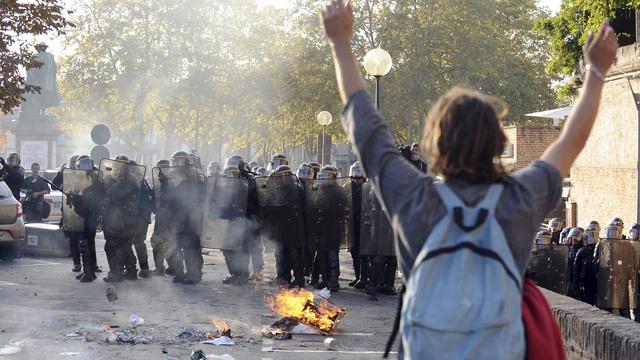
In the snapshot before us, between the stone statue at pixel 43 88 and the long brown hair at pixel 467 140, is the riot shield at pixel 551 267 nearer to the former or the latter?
the long brown hair at pixel 467 140

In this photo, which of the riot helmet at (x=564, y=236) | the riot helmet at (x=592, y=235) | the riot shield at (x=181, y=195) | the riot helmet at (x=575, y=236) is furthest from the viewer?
A: the riot shield at (x=181, y=195)

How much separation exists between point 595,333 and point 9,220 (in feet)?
44.6

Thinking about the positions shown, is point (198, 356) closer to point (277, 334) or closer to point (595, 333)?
point (277, 334)

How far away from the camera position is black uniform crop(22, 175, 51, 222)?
2258 centimetres

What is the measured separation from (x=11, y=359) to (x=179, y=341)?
1.74 meters

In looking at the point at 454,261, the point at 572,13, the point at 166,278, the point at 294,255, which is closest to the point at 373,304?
the point at 294,255

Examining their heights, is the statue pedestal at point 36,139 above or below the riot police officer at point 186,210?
above

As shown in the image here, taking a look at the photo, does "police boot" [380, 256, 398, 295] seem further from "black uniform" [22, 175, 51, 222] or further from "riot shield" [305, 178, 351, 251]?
"black uniform" [22, 175, 51, 222]

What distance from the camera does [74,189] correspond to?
1598 cm

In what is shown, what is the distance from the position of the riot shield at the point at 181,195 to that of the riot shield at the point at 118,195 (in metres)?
0.40

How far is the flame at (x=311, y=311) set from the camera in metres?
11.0

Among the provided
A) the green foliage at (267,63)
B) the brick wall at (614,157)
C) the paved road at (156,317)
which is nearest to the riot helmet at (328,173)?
the paved road at (156,317)

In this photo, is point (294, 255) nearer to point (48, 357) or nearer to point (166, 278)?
point (166, 278)

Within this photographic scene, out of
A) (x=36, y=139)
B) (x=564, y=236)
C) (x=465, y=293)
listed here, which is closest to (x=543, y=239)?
(x=564, y=236)
